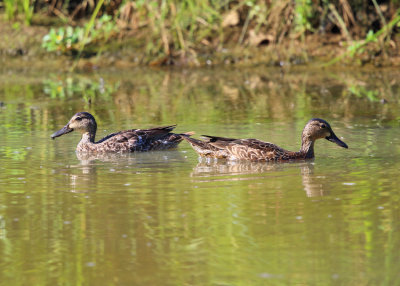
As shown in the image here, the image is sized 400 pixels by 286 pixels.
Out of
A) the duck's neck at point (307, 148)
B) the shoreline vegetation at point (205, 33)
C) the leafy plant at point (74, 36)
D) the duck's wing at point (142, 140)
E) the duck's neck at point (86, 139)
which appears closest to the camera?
the duck's neck at point (307, 148)

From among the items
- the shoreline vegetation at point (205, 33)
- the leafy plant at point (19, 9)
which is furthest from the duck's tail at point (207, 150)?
the leafy plant at point (19, 9)

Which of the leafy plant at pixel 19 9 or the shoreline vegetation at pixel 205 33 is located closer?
the shoreline vegetation at pixel 205 33

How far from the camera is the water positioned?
5.21m

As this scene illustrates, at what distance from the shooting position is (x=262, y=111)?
1268 cm

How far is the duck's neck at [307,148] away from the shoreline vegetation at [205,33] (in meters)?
7.87

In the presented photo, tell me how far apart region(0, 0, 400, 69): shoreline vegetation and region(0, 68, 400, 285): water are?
16.1 ft

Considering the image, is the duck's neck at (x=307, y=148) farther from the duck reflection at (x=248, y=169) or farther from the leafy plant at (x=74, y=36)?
the leafy plant at (x=74, y=36)

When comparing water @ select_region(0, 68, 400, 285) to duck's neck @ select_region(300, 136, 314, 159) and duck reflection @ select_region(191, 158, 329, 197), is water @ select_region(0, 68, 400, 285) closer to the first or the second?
duck reflection @ select_region(191, 158, 329, 197)

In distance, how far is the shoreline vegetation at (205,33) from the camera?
59.1 ft

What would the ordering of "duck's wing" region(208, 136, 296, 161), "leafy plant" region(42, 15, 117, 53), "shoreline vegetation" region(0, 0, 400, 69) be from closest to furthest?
"duck's wing" region(208, 136, 296, 161) < "shoreline vegetation" region(0, 0, 400, 69) < "leafy plant" region(42, 15, 117, 53)

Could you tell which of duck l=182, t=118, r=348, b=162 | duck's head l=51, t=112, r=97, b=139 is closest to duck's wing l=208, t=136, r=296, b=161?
duck l=182, t=118, r=348, b=162

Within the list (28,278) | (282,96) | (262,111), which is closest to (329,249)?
(28,278)

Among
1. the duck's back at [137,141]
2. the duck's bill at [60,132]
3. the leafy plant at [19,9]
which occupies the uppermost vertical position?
the leafy plant at [19,9]

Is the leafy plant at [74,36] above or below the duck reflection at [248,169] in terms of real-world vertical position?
above
